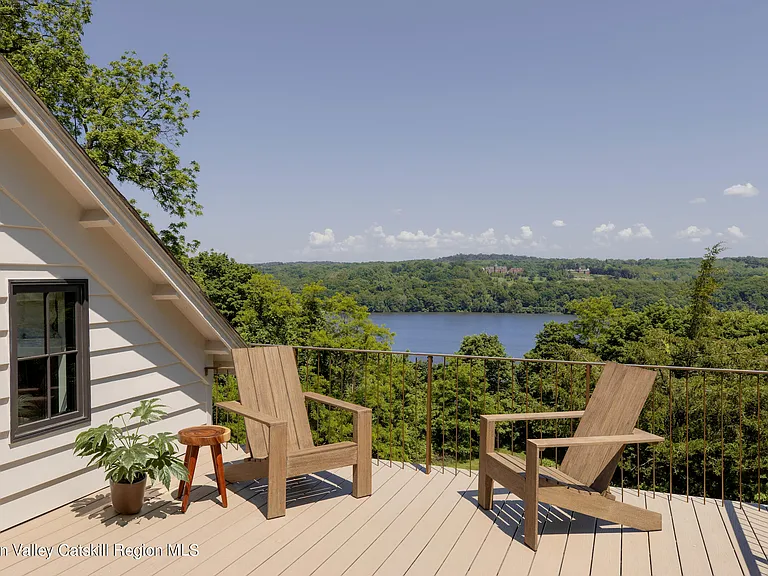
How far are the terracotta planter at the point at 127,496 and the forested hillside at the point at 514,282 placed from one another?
23.4m

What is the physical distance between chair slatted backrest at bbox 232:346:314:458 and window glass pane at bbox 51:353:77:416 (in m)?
1.07

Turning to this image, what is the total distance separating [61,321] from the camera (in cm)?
362

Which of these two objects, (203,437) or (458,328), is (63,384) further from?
(458,328)

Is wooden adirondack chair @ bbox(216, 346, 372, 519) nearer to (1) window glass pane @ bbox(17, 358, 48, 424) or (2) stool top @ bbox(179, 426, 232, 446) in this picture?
(2) stool top @ bbox(179, 426, 232, 446)

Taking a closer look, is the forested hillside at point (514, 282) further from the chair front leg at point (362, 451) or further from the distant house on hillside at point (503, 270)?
the chair front leg at point (362, 451)

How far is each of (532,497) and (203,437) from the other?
6.89ft

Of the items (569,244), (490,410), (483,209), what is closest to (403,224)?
(483,209)

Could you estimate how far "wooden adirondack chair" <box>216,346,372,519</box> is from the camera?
142 inches

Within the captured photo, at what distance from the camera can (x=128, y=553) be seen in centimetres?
305

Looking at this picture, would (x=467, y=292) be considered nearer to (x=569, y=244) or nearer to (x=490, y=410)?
(x=490, y=410)

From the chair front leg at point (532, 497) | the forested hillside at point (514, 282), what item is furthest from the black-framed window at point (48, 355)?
the forested hillside at point (514, 282)

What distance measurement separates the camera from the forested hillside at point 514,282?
27.4 meters

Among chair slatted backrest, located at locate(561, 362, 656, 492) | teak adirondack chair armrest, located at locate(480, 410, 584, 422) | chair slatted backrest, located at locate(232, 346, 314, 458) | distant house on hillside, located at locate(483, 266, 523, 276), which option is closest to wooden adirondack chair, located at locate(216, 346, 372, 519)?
chair slatted backrest, located at locate(232, 346, 314, 458)

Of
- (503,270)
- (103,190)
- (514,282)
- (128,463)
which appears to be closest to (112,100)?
(103,190)
